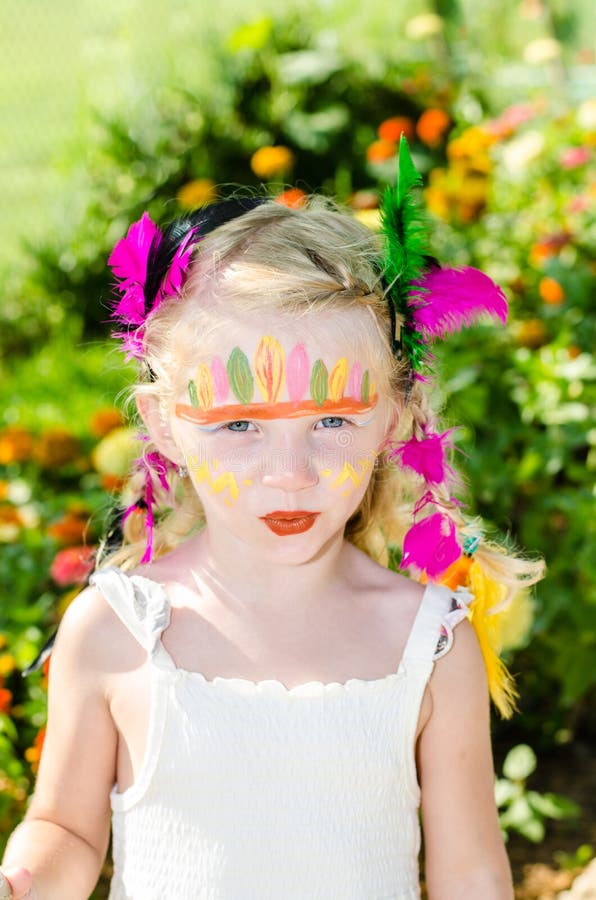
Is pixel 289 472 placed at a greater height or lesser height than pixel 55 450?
greater

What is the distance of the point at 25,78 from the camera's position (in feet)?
23.6

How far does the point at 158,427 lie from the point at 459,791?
0.66 meters

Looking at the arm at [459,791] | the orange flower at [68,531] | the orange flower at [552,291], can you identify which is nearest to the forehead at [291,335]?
the arm at [459,791]

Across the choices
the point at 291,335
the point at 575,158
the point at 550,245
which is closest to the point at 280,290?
the point at 291,335

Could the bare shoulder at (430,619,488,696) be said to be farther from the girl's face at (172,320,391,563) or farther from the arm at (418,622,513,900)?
the girl's face at (172,320,391,563)

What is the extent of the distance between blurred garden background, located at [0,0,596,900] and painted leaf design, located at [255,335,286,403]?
0.43 m

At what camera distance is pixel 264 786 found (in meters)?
1.62

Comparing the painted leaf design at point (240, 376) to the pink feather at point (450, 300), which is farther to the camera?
the pink feather at point (450, 300)

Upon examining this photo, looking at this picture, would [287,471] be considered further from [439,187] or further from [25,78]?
[25,78]

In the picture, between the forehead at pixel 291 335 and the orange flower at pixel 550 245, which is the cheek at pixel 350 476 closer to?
the forehead at pixel 291 335

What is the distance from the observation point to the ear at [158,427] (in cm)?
169

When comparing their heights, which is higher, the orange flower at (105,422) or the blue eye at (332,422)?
the blue eye at (332,422)

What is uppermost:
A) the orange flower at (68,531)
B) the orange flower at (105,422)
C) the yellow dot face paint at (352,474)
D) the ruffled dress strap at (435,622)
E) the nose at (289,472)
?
the nose at (289,472)

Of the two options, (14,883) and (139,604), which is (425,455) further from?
(14,883)
